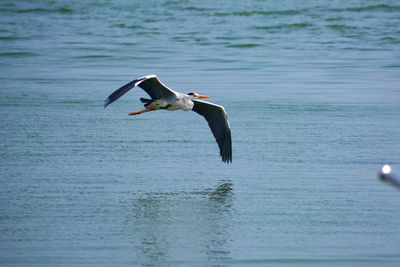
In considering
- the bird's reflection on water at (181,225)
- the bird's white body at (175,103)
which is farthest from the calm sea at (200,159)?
the bird's white body at (175,103)

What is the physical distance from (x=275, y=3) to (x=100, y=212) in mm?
21779

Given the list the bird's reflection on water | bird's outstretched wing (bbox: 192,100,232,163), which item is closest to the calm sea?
the bird's reflection on water

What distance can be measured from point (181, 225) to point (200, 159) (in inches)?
81.6

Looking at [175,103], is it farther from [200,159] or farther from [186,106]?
[200,159]

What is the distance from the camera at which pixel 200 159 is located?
830 centimetres

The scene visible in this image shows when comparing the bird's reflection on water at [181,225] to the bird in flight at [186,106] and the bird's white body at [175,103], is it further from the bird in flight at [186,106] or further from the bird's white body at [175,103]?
the bird's white body at [175,103]

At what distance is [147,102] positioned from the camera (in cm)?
859

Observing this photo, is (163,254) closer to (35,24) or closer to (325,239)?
(325,239)

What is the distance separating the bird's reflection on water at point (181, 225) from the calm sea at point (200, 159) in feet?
0.06

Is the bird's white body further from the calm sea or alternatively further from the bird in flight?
the calm sea

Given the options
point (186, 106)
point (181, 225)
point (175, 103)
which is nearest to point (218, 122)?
point (186, 106)

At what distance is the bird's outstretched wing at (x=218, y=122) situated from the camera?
834cm

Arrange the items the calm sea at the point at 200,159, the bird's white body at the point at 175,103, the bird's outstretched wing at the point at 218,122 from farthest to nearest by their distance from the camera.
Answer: the bird's white body at the point at 175,103
the bird's outstretched wing at the point at 218,122
the calm sea at the point at 200,159

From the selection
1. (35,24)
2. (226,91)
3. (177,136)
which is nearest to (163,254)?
(177,136)
